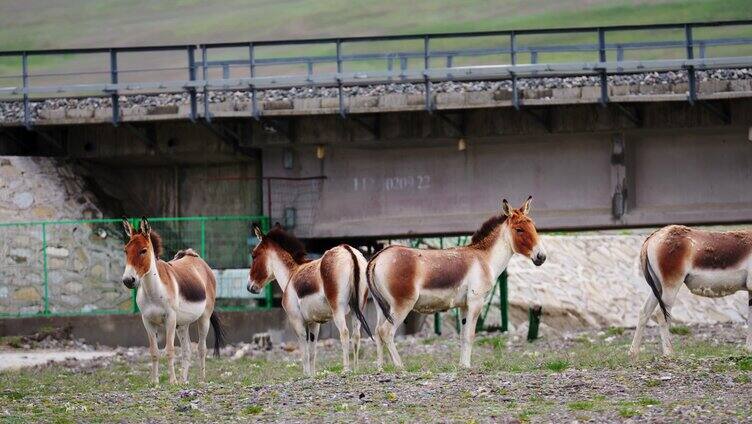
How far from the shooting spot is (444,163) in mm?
35719

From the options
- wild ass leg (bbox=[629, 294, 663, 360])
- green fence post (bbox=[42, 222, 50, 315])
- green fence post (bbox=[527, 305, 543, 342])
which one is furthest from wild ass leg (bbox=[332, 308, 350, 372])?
green fence post (bbox=[42, 222, 50, 315])

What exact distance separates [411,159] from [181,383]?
14.6 metres

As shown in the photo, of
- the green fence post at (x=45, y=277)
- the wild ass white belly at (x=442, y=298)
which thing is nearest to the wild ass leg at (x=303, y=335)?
the wild ass white belly at (x=442, y=298)

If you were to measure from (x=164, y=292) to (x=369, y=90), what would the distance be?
1389cm

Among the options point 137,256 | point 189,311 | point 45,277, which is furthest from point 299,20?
point 137,256

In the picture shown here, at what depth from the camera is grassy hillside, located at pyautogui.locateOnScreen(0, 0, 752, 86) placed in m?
73.5

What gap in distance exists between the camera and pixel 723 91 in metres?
33.0

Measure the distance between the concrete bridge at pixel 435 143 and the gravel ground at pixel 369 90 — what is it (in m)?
0.07

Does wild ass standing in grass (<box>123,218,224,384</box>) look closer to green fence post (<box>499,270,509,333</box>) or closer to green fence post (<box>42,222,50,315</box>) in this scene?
green fence post (<box>42,222,50,315</box>)

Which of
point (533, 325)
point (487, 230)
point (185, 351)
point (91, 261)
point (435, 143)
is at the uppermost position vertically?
point (435, 143)

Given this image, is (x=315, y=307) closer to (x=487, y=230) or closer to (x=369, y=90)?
(x=487, y=230)

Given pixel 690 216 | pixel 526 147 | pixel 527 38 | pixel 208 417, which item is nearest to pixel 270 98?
pixel 526 147

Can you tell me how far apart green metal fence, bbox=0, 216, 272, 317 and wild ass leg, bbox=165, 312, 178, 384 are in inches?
454

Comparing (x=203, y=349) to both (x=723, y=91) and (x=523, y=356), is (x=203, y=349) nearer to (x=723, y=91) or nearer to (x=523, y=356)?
(x=523, y=356)
